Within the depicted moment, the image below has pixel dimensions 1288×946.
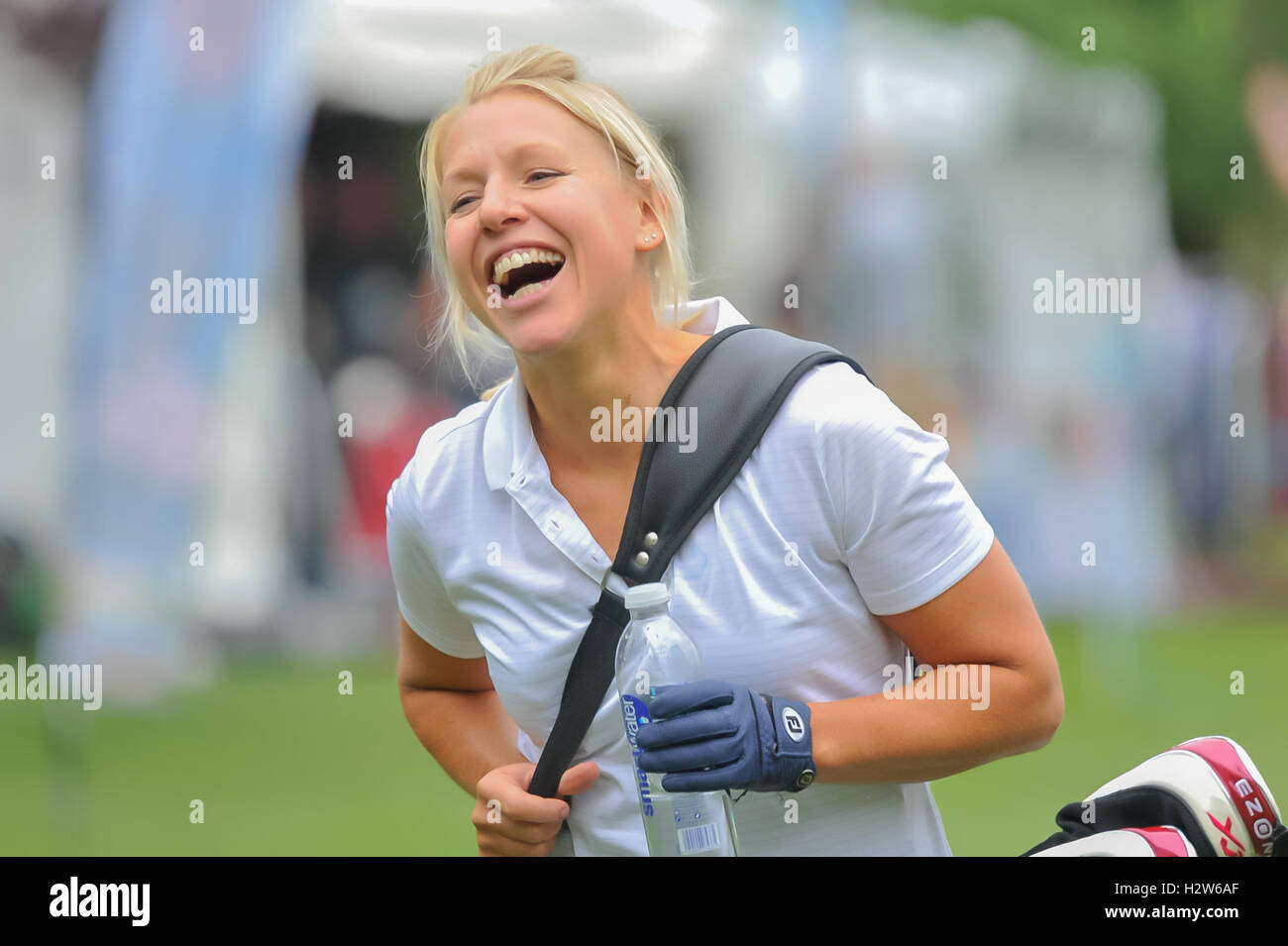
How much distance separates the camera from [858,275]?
1082cm

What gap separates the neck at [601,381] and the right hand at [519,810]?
1.49 feet

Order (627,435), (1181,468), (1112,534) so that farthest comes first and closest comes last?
(1181,468)
(1112,534)
(627,435)

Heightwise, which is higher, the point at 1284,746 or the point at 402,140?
the point at 402,140

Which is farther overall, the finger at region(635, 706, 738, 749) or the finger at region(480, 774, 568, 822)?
the finger at region(480, 774, 568, 822)

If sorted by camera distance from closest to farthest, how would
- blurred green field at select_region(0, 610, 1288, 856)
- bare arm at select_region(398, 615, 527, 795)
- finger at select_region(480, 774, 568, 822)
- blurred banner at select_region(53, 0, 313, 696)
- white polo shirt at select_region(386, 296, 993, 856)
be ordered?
white polo shirt at select_region(386, 296, 993, 856)
finger at select_region(480, 774, 568, 822)
bare arm at select_region(398, 615, 527, 795)
blurred green field at select_region(0, 610, 1288, 856)
blurred banner at select_region(53, 0, 313, 696)

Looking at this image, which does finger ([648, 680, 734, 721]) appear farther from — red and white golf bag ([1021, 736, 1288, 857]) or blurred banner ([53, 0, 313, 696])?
blurred banner ([53, 0, 313, 696])

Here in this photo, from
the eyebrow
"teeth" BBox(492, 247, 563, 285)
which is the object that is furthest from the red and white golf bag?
the eyebrow

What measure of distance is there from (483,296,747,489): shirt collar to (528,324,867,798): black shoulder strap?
0.61ft

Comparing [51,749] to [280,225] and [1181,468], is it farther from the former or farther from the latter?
[1181,468]

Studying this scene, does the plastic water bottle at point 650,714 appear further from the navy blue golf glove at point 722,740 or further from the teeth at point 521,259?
the teeth at point 521,259

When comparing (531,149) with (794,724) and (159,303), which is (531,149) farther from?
(159,303)

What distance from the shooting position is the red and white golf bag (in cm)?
213

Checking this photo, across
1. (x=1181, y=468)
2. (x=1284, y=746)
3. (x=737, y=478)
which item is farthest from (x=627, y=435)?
(x=1181, y=468)

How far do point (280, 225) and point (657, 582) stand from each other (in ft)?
29.6
